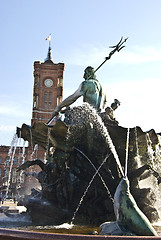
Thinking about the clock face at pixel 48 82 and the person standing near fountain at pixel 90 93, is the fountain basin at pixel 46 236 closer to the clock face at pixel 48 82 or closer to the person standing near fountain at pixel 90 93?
the person standing near fountain at pixel 90 93

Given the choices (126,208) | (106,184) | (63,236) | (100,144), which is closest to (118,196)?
(126,208)

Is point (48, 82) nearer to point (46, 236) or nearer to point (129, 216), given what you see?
point (129, 216)

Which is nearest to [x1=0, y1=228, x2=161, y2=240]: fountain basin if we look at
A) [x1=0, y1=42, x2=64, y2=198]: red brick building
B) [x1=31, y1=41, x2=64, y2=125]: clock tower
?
[x1=0, y1=42, x2=64, y2=198]: red brick building

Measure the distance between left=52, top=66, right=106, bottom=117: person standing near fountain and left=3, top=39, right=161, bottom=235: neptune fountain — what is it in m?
0.03

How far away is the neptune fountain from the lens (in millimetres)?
6301

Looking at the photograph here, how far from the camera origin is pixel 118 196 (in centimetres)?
362

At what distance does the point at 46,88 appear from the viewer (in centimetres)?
6344

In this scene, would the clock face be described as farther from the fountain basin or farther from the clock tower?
the fountain basin

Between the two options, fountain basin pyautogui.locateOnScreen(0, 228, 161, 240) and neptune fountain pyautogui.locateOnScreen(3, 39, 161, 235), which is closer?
fountain basin pyautogui.locateOnScreen(0, 228, 161, 240)

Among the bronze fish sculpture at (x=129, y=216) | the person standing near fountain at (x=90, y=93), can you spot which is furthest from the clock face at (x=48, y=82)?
the bronze fish sculpture at (x=129, y=216)

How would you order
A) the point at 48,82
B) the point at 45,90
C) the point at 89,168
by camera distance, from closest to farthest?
the point at 89,168 < the point at 45,90 < the point at 48,82

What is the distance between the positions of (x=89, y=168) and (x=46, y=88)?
189ft

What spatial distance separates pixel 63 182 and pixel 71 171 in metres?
0.35

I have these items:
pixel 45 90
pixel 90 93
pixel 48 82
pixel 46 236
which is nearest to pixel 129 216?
pixel 46 236
